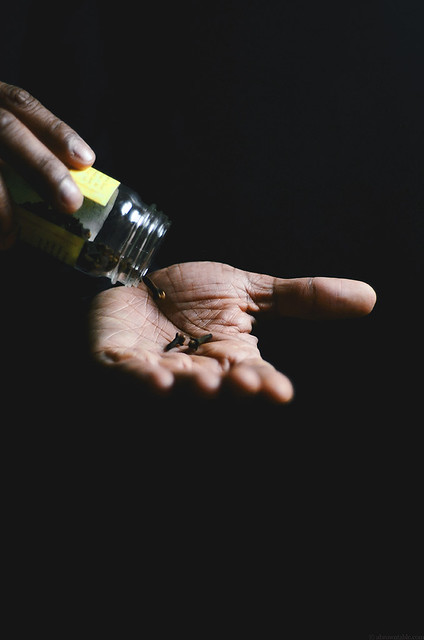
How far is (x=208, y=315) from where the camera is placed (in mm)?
1213

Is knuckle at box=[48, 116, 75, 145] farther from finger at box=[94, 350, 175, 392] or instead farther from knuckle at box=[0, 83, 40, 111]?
finger at box=[94, 350, 175, 392]

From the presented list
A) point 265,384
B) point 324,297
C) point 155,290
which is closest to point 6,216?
point 155,290

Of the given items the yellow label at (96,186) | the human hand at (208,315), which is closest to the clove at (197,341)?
the human hand at (208,315)

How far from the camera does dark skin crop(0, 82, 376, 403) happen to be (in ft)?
2.68

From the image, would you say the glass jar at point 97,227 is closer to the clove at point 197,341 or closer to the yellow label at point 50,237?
the yellow label at point 50,237

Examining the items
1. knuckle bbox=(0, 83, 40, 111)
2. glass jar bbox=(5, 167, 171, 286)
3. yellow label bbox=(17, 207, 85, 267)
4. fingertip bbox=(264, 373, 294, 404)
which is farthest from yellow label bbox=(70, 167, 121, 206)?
fingertip bbox=(264, 373, 294, 404)

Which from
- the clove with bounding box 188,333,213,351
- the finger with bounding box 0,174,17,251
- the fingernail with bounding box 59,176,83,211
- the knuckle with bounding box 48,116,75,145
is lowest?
the clove with bounding box 188,333,213,351

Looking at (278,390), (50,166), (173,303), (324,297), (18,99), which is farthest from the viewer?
(173,303)

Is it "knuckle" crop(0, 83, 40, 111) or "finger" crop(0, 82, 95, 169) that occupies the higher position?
"knuckle" crop(0, 83, 40, 111)

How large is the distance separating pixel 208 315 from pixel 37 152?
586 mm

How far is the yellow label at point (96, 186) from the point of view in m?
0.91

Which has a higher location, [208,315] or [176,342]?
[208,315]

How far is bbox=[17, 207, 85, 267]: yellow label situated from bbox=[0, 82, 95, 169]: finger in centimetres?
15

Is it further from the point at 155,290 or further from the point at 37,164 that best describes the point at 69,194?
Answer: the point at 155,290
